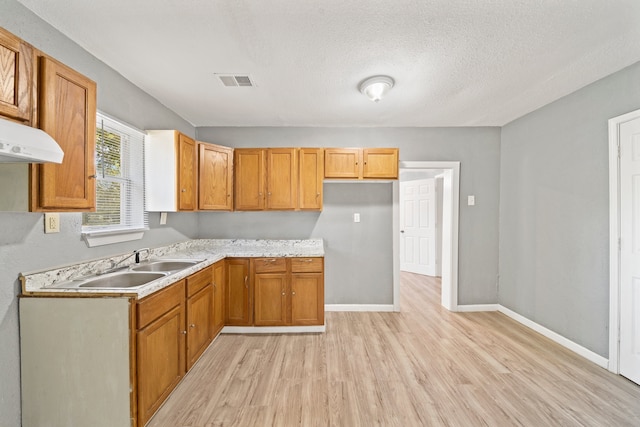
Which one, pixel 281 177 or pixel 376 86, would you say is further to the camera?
pixel 281 177

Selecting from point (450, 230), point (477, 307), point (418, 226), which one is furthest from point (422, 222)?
point (477, 307)

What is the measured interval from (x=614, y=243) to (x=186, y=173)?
13.3 feet

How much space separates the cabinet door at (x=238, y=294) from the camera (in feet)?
9.96

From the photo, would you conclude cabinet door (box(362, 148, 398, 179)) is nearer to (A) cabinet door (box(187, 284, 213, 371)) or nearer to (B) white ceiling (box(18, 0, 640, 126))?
(B) white ceiling (box(18, 0, 640, 126))

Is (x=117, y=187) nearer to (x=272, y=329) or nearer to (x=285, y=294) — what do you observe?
(x=285, y=294)

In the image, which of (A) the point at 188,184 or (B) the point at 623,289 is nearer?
(B) the point at 623,289

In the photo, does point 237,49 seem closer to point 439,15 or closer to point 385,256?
point 439,15

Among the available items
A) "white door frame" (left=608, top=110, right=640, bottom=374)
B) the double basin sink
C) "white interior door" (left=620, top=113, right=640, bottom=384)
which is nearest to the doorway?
"white door frame" (left=608, top=110, right=640, bottom=374)

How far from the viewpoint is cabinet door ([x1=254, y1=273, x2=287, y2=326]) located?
3.05 meters

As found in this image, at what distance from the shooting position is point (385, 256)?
3766mm

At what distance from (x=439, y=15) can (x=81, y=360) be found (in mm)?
2963

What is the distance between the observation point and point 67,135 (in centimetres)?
151

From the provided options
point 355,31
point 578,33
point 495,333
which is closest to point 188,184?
point 355,31

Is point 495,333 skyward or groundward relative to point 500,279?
groundward
